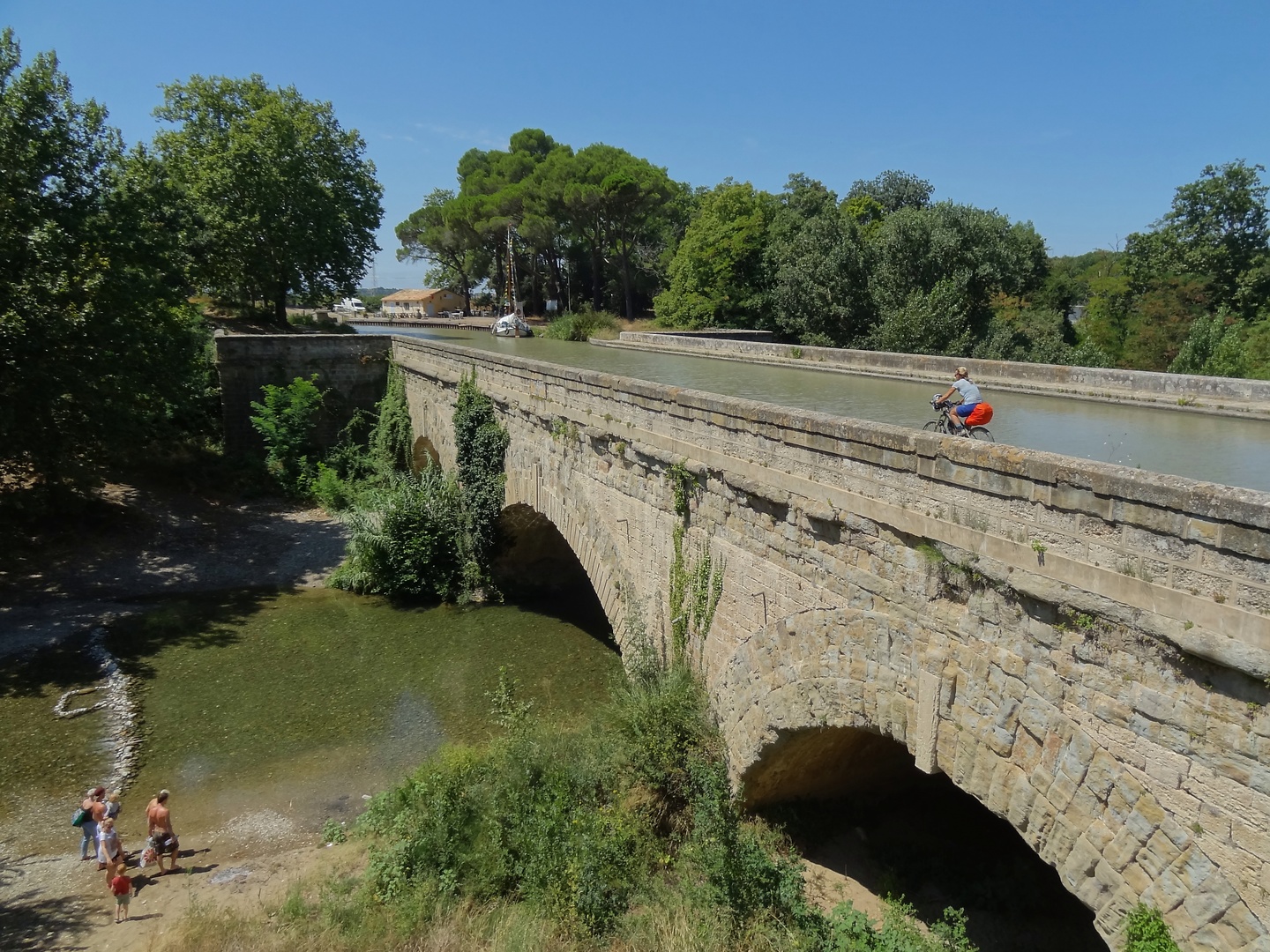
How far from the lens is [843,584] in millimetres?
6203

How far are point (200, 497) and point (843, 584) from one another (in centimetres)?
2014

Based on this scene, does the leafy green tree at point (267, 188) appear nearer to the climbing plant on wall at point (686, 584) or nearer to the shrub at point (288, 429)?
the shrub at point (288, 429)

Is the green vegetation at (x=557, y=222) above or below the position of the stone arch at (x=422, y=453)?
above

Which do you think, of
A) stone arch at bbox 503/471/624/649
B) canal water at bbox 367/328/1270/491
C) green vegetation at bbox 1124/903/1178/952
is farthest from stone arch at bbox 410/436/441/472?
green vegetation at bbox 1124/903/1178/952

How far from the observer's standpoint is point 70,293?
586 inches

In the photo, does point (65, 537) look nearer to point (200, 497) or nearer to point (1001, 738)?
point (200, 497)

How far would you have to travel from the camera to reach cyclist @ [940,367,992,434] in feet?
23.1

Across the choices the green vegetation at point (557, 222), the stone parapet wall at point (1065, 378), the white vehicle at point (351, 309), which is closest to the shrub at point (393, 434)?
the stone parapet wall at point (1065, 378)

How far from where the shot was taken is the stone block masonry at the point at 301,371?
2302 cm

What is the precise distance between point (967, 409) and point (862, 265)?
23326 mm

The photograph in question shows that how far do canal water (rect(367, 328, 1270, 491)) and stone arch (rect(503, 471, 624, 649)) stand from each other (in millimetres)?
3126

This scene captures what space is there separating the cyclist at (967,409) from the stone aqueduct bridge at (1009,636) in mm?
1732

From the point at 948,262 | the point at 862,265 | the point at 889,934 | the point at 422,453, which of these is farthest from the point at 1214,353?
the point at 422,453

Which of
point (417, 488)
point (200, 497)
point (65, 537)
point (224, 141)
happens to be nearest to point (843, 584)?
point (417, 488)
